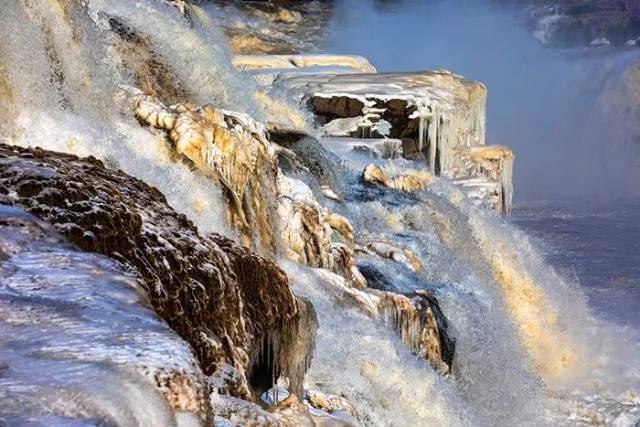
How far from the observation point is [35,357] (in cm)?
183

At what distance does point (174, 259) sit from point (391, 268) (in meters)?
4.13

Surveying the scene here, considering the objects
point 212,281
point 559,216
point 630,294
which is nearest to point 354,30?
point 559,216

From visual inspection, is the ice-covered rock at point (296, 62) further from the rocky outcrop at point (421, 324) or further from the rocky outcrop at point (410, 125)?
the rocky outcrop at point (421, 324)

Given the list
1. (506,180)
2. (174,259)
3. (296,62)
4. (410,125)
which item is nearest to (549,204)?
(296,62)

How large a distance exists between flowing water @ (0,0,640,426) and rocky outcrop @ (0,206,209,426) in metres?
2.56

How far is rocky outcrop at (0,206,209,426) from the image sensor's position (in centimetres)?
168

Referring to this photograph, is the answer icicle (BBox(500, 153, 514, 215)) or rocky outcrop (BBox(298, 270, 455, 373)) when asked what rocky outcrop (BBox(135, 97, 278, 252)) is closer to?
rocky outcrop (BBox(298, 270, 455, 373))

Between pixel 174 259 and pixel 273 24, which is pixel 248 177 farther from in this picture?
pixel 273 24

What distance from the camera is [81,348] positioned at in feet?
6.21

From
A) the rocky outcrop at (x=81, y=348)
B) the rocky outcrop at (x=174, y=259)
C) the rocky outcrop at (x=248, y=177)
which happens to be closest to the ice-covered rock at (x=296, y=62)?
the rocky outcrop at (x=248, y=177)

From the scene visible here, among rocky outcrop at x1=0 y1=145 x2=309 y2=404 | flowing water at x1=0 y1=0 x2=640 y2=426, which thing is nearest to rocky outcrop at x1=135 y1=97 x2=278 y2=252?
flowing water at x1=0 y1=0 x2=640 y2=426

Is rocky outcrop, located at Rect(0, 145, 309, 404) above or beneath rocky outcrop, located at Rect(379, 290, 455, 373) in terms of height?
above

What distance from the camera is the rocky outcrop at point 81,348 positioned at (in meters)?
1.68

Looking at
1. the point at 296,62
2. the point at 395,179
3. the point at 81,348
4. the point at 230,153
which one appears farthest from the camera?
the point at 296,62
